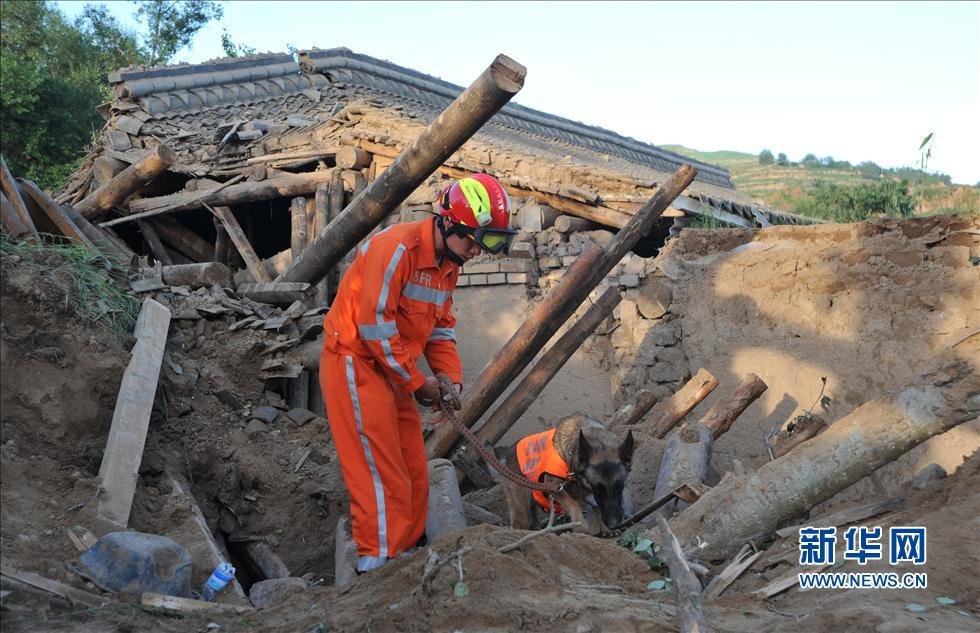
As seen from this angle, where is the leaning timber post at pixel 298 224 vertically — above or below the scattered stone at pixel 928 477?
above

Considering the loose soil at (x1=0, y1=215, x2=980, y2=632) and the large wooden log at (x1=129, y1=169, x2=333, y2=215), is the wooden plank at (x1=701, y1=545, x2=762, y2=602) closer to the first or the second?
the loose soil at (x1=0, y1=215, x2=980, y2=632)

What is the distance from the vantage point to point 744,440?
7.51m

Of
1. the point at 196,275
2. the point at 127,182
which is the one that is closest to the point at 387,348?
the point at 196,275

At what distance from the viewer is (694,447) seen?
5926 mm

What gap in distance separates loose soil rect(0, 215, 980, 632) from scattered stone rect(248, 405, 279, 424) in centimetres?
10

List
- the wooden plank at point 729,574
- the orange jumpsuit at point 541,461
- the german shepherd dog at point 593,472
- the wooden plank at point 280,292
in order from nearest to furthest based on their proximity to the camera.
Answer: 1. the wooden plank at point 729,574
2. the german shepherd dog at point 593,472
3. the orange jumpsuit at point 541,461
4. the wooden plank at point 280,292

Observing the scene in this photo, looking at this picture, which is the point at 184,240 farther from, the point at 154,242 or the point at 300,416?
the point at 300,416

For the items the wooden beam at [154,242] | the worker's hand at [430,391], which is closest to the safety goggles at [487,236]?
the worker's hand at [430,391]

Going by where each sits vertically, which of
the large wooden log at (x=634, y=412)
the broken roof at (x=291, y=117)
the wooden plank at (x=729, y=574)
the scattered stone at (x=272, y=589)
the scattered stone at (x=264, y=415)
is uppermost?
the broken roof at (x=291, y=117)

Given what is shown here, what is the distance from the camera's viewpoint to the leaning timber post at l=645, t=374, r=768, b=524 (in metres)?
5.61

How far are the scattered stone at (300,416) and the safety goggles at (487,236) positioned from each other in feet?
9.19

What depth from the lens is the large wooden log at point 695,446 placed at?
5.62m

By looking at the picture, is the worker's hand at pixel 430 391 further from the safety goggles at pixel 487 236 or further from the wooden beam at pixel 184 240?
the wooden beam at pixel 184 240

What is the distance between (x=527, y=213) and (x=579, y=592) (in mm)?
5764
